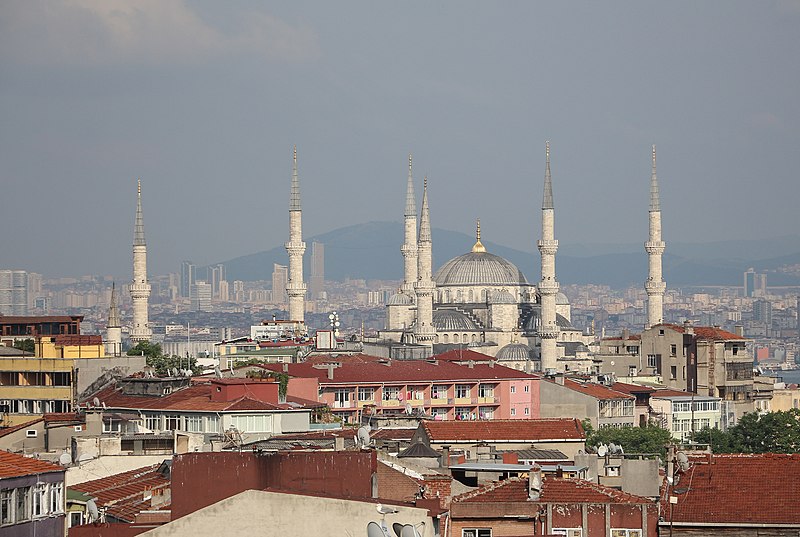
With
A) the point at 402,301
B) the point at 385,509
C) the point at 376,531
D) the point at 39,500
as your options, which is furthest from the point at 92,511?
the point at 402,301

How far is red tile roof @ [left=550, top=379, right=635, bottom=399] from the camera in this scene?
60.6 metres

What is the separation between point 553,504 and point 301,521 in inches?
131

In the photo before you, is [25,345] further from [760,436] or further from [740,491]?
[740,491]

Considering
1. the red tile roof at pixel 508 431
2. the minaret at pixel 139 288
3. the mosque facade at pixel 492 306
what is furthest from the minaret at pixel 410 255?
the red tile roof at pixel 508 431

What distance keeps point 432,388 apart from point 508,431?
27.6 meters

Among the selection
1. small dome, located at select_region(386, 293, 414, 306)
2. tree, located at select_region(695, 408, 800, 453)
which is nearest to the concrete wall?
tree, located at select_region(695, 408, 800, 453)

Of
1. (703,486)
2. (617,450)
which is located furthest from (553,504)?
(617,450)

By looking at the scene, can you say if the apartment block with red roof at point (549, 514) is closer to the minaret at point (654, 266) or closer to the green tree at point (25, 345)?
the green tree at point (25, 345)

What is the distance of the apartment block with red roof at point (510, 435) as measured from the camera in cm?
2658

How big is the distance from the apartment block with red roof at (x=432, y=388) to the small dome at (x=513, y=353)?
33.0 metres

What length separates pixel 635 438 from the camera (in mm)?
51250

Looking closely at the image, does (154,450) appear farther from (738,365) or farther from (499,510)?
(738,365)

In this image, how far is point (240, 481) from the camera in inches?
658

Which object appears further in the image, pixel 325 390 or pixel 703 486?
pixel 325 390
